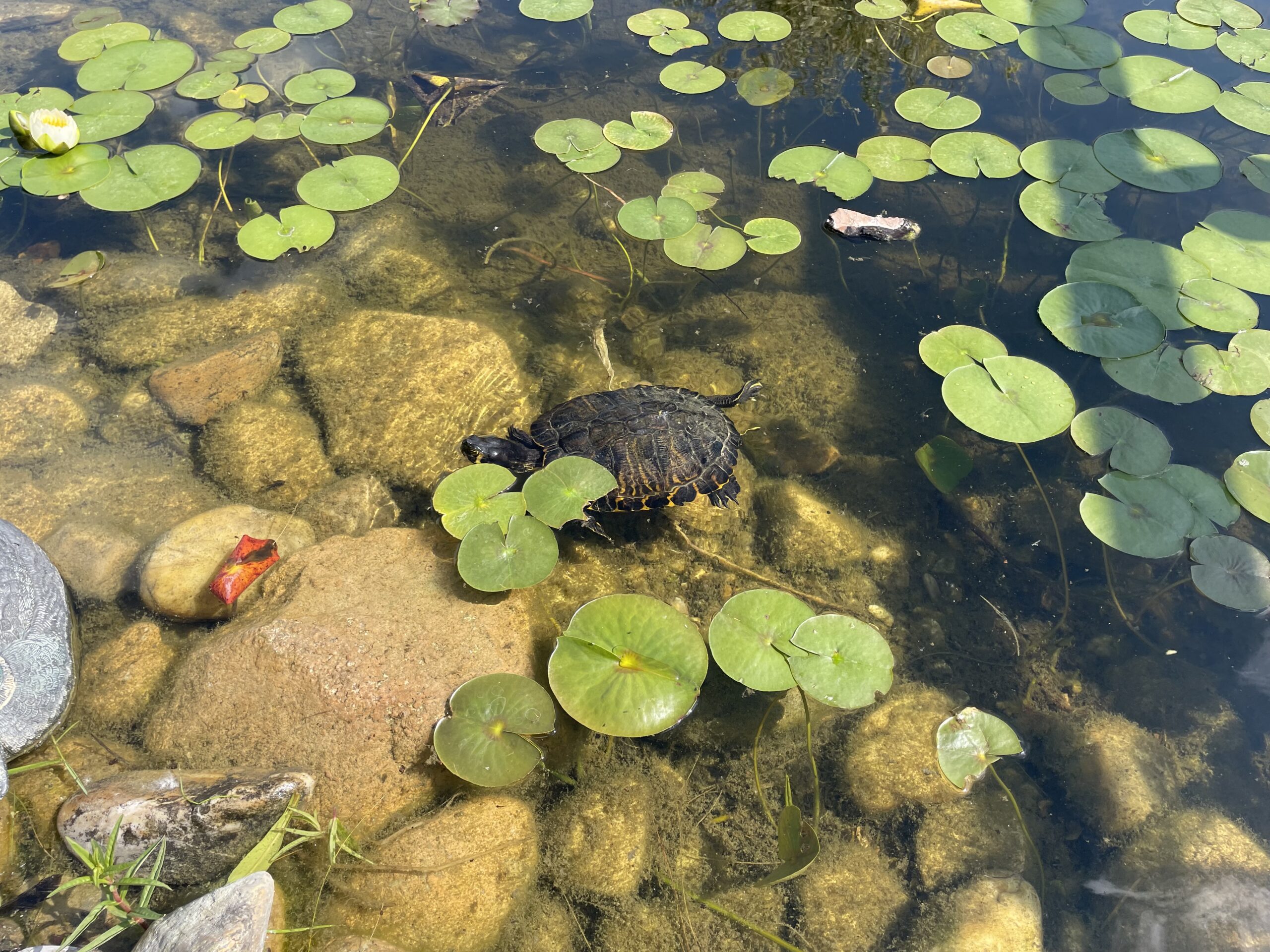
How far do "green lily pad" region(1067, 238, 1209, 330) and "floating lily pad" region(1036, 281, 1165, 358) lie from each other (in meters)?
0.10

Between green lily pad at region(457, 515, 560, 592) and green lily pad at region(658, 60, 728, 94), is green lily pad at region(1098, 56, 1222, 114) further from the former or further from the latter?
green lily pad at region(457, 515, 560, 592)

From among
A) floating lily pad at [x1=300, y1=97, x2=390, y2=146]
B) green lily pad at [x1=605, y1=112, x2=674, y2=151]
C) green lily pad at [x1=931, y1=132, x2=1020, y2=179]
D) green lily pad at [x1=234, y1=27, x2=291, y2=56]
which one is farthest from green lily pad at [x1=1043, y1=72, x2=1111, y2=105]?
green lily pad at [x1=234, y1=27, x2=291, y2=56]

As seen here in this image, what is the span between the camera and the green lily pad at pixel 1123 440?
394cm

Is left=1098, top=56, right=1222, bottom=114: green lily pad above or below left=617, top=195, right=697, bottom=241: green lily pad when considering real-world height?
above

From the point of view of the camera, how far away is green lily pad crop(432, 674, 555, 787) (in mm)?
2879

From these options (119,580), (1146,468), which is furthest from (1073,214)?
(119,580)

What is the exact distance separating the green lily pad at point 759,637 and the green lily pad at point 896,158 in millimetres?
3604

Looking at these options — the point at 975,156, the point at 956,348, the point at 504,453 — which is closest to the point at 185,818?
the point at 504,453

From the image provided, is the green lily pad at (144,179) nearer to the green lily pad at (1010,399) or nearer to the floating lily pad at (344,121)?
the floating lily pad at (344,121)

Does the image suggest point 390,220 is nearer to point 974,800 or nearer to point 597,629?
point 597,629

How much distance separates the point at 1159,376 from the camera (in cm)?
419

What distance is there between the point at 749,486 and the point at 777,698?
53.3 inches

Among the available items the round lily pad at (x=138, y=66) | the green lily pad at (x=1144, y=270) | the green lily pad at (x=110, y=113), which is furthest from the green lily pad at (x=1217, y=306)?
the round lily pad at (x=138, y=66)

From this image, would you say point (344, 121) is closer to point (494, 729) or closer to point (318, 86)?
point (318, 86)
